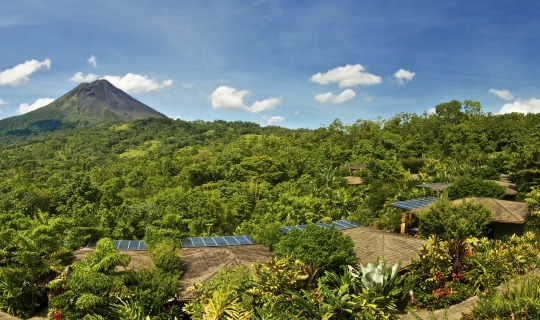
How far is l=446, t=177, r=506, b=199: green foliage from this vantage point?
21.4 meters

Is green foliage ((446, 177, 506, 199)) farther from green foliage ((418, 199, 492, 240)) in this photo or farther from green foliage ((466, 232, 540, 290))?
green foliage ((466, 232, 540, 290))

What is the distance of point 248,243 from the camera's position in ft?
56.0

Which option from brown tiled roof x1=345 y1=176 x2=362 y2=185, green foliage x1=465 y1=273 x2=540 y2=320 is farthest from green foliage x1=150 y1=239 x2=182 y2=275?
brown tiled roof x1=345 y1=176 x2=362 y2=185

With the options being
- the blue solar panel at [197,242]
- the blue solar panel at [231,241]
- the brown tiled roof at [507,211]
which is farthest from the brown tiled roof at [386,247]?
the blue solar panel at [197,242]

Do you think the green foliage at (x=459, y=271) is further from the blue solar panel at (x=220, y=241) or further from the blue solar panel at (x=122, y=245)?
A: the blue solar panel at (x=122, y=245)

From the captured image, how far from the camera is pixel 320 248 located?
40.2 ft

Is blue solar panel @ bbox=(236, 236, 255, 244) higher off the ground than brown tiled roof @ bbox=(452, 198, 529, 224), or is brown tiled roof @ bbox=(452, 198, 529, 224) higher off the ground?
brown tiled roof @ bbox=(452, 198, 529, 224)

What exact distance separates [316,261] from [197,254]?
17.8 ft

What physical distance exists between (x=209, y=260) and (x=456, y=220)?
34.5 ft

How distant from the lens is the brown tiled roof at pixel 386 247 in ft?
45.6

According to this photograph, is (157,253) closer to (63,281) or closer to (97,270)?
(97,270)

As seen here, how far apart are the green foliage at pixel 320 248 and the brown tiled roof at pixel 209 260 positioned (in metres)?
2.01

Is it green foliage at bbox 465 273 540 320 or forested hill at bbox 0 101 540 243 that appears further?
forested hill at bbox 0 101 540 243

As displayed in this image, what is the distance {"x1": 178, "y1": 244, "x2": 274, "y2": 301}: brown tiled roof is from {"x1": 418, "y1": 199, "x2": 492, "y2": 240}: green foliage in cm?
744
